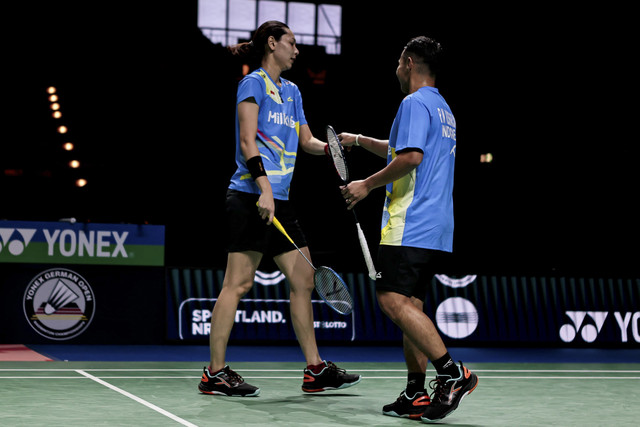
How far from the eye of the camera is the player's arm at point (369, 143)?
4883mm

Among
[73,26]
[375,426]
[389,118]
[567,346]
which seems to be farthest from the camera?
[389,118]

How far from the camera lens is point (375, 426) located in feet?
12.7

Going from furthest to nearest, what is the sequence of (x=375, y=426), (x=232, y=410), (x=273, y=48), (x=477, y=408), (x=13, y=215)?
(x=13, y=215) → (x=273, y=48) → (x=477, y=408) → (x=232, y=410) → (x=375, y=426)

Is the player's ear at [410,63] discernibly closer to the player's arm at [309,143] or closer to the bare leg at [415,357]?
the player's arm at [309,143]

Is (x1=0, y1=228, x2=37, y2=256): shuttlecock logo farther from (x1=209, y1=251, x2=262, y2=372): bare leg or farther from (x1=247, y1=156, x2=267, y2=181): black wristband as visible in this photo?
(x1=247, y1=156, x2=267, y2=181): black wristband

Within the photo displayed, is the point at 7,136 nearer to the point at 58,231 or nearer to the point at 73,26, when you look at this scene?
the point at 73,26

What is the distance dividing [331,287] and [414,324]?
0.99 meters

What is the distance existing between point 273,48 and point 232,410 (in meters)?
2.14

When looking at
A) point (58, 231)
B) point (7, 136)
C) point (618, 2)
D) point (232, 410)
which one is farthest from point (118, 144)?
point (232, 410)

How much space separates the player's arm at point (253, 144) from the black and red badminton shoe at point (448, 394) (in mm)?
1347

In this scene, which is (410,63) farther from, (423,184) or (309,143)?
(309,143)

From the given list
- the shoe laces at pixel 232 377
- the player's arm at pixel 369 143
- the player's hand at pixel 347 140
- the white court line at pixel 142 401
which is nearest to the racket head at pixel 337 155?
the player's arm at pixel 369 143

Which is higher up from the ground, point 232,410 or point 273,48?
point 273,48

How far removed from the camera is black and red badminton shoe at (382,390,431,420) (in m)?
4.17
